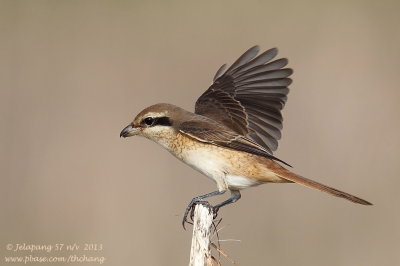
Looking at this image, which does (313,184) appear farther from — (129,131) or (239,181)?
(129,131)

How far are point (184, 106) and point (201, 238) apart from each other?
3812 millimetres

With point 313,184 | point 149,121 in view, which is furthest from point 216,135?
point 313,184

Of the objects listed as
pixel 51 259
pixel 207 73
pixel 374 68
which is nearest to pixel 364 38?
pixel 374 68

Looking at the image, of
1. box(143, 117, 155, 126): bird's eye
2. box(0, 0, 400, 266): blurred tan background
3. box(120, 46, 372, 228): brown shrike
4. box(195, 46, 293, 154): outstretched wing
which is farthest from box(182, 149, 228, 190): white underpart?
box(0, 0, 400, 266): blurred tan background

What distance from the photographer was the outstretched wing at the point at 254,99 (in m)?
4.88

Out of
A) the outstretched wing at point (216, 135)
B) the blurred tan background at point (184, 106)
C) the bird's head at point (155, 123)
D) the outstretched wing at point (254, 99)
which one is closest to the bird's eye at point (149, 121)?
the bird's head at point (155, 123)

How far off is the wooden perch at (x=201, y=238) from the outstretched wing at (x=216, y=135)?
0.94 m

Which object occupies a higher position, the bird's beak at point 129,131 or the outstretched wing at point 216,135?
the bird's beak at point 129,131

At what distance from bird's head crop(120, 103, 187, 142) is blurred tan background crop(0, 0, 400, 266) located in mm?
1156

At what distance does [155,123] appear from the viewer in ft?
15.1

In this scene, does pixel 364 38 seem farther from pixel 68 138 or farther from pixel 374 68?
pixel 68 138

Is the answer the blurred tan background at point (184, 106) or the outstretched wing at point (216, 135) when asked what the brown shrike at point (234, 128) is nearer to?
the outstretched wing at point (216, 135)

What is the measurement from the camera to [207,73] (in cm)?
760

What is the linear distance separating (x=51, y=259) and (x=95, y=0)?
377 centimetres
